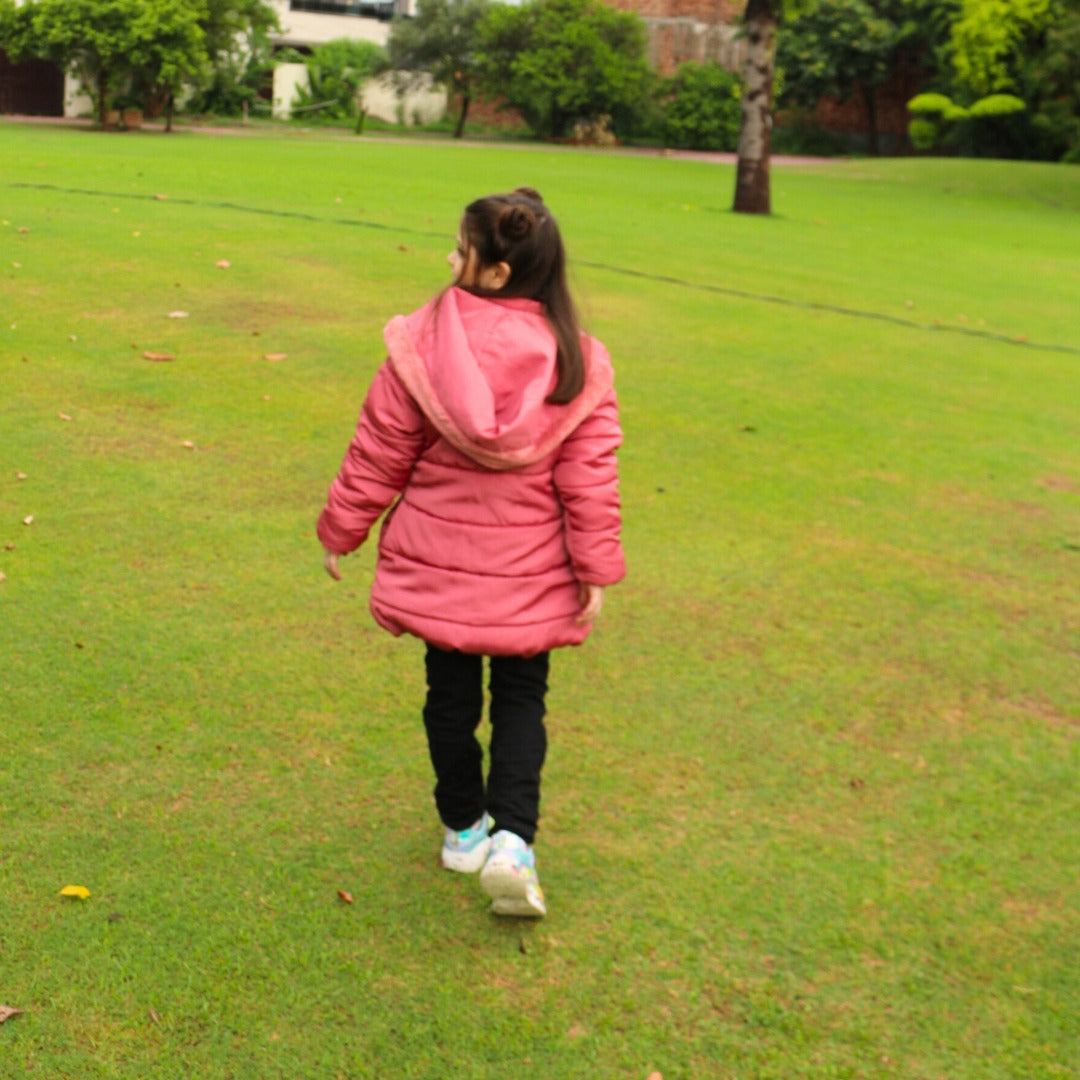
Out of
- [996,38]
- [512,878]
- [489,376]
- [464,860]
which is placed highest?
[996,38]

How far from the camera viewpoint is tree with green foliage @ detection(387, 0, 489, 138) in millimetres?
41062

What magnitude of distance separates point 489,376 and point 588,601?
53 cm

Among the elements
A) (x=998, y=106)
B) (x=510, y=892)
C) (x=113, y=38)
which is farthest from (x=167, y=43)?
(x=510, y=892)

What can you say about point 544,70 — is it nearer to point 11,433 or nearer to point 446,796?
point 11,433

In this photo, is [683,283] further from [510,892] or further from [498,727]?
[510,892]

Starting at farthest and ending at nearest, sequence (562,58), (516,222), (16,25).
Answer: (562,58), (16,25), (516,222)

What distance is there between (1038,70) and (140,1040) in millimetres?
38341

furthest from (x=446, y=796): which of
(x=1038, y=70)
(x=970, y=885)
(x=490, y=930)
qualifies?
(x=1038, y=70)

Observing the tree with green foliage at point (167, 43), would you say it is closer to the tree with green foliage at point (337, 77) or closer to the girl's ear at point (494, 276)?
the tree with green foliage at point (337, 77)

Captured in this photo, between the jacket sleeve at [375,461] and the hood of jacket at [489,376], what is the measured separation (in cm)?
5

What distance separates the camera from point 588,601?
323 centimetres

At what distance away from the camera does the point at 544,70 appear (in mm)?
39969

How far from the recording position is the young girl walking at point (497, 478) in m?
3.07

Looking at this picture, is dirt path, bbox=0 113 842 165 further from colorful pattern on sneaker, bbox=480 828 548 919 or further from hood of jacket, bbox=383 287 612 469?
colorful pattern on sneaker, bbox=480 828 548 919
